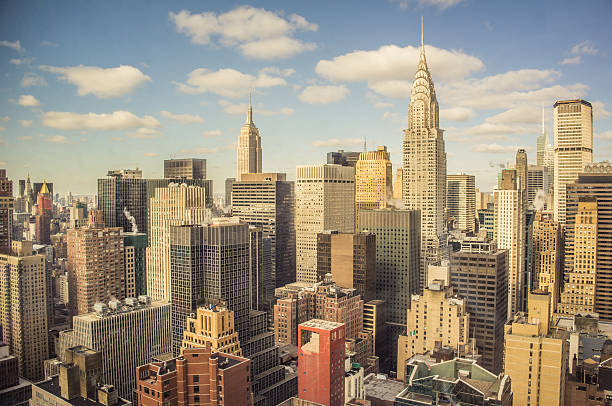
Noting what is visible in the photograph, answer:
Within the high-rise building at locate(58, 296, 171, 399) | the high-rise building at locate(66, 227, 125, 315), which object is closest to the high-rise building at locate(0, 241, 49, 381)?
the high-rise building at locate(58, 296, 171, 399)

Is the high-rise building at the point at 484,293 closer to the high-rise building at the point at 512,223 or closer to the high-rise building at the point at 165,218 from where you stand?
the high-rise building at the point at 512,223

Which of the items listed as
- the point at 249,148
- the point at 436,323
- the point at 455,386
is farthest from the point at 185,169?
the point at 455,386

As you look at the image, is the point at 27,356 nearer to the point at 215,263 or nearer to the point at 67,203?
the point at 67,203

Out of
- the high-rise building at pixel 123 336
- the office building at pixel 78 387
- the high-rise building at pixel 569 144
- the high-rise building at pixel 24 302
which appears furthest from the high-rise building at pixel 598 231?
the high-rise building at pixel 24 302

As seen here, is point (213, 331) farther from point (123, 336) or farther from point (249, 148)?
point (249, 148)

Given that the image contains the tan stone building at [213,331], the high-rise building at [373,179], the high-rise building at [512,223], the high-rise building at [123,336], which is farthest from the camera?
the high-rise building at [373,179]

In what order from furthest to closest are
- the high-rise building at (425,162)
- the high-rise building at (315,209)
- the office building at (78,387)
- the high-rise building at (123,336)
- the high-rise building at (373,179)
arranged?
the high-rise building at (373,179) → the high-rise building at (425,162) → the high-rise building at (315,209) → the high-rise building at (123,336) → the office building at (78,387)

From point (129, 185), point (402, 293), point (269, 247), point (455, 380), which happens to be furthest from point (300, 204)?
point (455, 380)
